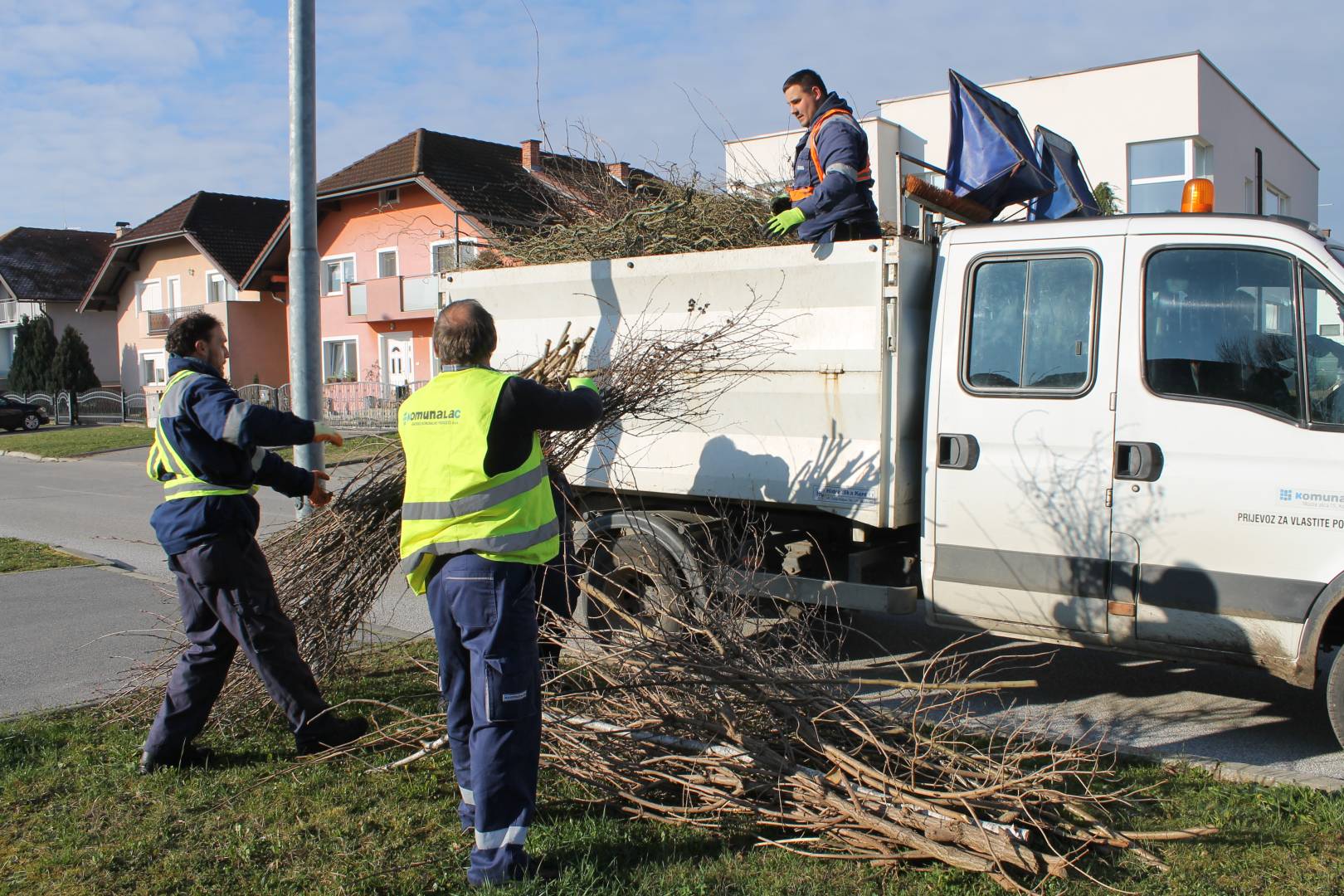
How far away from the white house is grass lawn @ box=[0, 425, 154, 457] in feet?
65.9

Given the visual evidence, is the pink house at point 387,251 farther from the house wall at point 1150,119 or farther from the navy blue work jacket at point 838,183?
the navy blue work jacket at point 838,183

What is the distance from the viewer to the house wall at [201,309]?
39.2 meters

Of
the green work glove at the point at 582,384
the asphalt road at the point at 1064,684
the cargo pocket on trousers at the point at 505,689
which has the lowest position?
the asphalt road at the point at 1064,684

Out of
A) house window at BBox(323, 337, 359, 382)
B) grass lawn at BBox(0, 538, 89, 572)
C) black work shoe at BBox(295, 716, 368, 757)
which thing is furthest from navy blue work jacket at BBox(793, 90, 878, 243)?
house window at BBox(323, 337, 359, 382)

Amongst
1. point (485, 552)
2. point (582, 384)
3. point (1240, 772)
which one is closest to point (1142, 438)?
point (1240, 772)

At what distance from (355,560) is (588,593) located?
1193 mm

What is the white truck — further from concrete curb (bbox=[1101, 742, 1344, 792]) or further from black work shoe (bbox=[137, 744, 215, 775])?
black work shoe (bbox=[137, 744, 215, 775])

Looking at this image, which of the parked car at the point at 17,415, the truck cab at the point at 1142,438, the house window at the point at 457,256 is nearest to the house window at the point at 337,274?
the parked car at the point at 17,415

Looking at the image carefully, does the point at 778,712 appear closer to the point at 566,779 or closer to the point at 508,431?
the point at 566,779

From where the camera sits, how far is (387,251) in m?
33.9

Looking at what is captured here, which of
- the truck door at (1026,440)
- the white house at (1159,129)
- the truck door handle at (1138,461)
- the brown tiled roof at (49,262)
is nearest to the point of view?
the truck door handle at (1138,461)

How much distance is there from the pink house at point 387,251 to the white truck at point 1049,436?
2207 centimetres

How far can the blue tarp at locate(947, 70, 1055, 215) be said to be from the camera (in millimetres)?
5703

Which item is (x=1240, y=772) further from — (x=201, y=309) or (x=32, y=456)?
(x=201, y=309)
